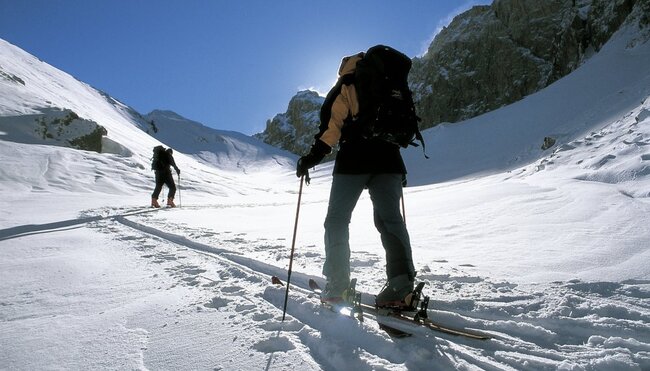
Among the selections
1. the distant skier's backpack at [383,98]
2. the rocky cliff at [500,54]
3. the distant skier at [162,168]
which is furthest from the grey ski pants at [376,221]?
the rocky cliff at [500,54]

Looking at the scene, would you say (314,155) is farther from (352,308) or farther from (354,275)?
(354,275)

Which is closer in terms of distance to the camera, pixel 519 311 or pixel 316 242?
pixel 519 311

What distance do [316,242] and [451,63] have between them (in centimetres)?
7672

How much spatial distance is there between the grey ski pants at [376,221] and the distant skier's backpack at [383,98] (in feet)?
1.09

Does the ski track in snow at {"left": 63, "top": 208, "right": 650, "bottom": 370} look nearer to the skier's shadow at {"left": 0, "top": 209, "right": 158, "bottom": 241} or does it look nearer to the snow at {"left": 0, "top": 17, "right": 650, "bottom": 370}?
the snow at {"left": 0, "top": 17, "right": 650, "bottom": 370}

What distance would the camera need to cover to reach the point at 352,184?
264cm

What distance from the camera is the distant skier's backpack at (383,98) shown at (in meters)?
2.45

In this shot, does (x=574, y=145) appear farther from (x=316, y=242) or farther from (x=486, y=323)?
(x=486, y=323)

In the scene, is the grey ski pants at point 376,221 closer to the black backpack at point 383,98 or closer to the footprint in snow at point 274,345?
the black backpack at point 383,98

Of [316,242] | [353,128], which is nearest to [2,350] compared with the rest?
[353,128]

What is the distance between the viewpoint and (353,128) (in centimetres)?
256

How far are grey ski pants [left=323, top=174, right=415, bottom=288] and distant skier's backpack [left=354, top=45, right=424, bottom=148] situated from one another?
0.33 m

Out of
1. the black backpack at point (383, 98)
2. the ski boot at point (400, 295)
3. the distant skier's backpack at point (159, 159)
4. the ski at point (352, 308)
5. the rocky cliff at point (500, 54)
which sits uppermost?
the rocky cliff at point (500, 54)

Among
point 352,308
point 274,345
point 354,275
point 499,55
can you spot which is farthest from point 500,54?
point 274,345
